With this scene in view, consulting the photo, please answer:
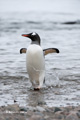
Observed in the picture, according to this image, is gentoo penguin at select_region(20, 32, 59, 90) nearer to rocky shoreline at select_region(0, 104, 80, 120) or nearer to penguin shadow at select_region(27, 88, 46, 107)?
penguin shadow at select_region(27, 88, 46, 107)

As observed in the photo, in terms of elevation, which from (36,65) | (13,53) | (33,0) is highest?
(36,65)

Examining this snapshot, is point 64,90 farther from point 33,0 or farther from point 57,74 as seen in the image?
point 33,0

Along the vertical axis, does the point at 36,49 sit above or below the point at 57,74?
above

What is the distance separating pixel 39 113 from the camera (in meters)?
5.44

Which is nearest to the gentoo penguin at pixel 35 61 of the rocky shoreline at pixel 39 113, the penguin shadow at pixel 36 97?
the penguin shadow at pixel 36 97

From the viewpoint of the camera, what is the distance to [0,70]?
1034cm

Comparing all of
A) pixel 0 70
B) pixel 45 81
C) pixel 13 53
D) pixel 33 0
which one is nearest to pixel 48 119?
pixel 45 81

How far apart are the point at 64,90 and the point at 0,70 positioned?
303 centimetres

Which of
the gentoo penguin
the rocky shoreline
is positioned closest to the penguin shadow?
the gentoo penguin

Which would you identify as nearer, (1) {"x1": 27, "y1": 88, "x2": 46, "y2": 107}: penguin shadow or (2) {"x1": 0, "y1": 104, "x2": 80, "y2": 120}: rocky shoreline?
(2) {"x1": 0, "y1": 104, "x2": 80, "y2": 120}: rocky shoreline

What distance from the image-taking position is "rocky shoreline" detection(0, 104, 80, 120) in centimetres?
519

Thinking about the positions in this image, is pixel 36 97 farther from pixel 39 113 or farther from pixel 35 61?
pixel 39 113

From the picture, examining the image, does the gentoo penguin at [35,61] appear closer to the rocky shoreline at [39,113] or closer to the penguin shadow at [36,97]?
the penguin shadow at [36,97]

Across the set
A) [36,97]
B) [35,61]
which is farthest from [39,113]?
[35,61]
